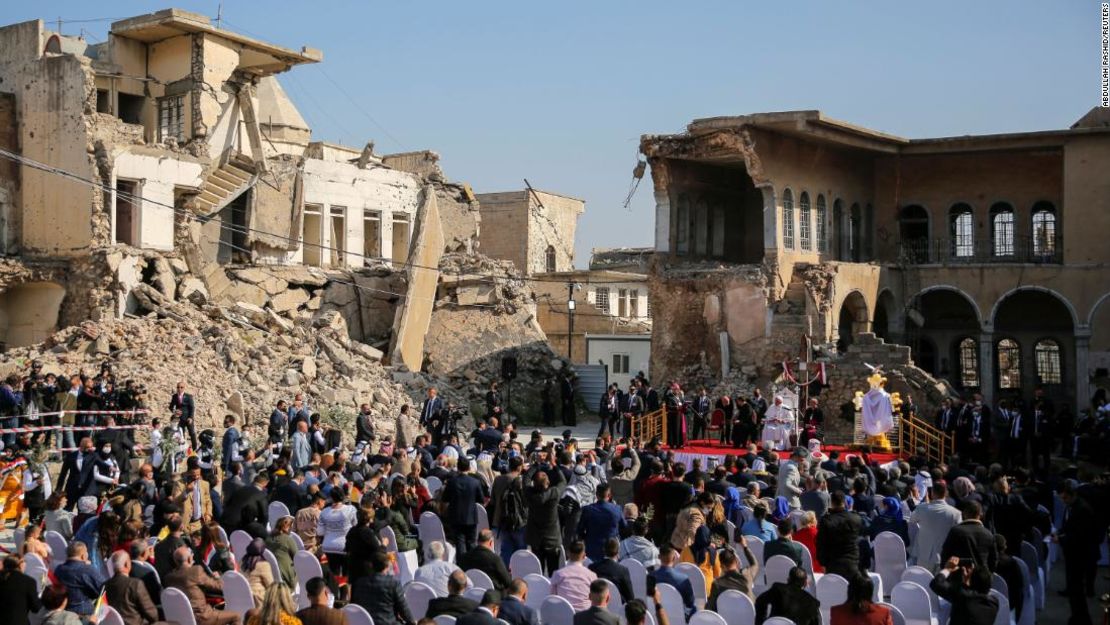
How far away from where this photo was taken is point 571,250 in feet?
183

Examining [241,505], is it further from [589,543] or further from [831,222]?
[831,222]

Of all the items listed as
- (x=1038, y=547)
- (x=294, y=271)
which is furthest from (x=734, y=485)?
(x=294, y=271)

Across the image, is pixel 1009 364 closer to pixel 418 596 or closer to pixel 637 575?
pixel 637 575

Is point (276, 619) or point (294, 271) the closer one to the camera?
point (276, 619)

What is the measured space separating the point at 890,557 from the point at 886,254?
2499 centimetres

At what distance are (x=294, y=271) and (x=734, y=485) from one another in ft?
77.2

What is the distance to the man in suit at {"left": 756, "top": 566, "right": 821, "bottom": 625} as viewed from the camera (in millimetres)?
9109

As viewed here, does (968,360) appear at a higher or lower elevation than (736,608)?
higher

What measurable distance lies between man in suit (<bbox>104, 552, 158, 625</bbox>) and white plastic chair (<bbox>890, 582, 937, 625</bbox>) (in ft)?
Answer: 20.0

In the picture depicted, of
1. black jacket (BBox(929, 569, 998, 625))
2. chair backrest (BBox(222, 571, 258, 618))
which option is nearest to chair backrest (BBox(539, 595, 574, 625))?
chair backrest (BBox(222, 571, 258, 618))

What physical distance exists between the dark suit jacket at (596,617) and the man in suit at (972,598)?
9.00 ft

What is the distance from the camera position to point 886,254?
35750 mm

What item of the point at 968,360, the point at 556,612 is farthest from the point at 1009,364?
the point at 556,612

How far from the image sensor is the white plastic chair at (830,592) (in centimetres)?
1008
